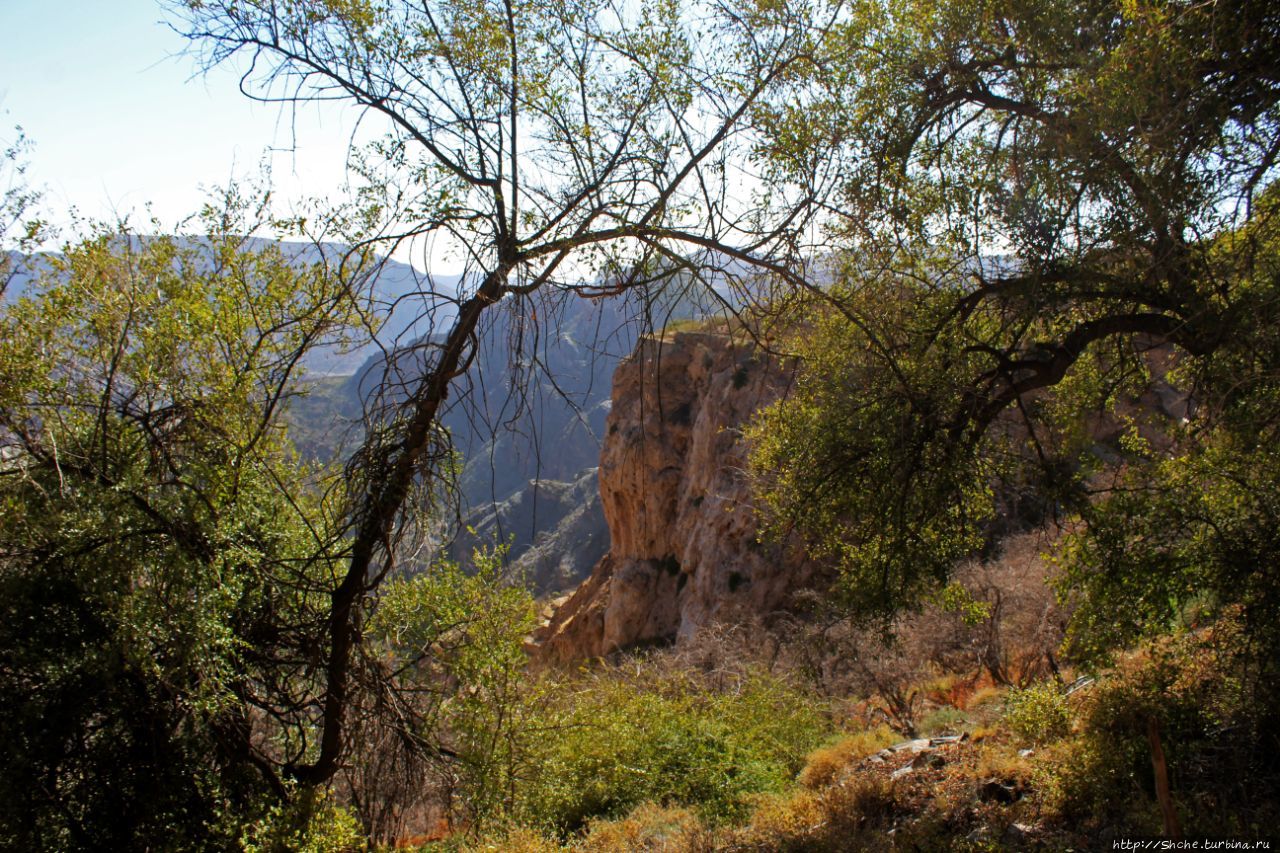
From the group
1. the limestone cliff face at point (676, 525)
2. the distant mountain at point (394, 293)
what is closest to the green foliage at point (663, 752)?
the distant mountain at point (394, 293)

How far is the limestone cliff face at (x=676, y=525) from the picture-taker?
2669cm

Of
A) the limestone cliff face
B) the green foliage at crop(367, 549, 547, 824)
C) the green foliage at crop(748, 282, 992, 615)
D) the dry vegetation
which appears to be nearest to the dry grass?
the dry vegetation

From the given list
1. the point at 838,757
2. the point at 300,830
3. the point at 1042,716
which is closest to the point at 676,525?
the point at 838,757

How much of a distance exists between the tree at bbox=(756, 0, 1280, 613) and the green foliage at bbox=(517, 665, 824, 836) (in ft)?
11.4

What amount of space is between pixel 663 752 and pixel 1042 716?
4553 mm

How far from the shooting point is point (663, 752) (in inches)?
379

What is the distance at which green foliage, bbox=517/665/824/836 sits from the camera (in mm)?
8172

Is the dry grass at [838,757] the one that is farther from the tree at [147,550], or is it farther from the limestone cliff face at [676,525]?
the limestone cliff face at [676,525]

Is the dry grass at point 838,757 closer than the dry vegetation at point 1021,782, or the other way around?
the dry vegetation at point 1021,782

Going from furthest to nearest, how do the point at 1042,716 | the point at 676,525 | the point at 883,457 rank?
the point at 676,525
the point at 1042,716
the point at 883,457

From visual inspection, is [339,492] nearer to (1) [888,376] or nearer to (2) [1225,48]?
(1) [888,376]

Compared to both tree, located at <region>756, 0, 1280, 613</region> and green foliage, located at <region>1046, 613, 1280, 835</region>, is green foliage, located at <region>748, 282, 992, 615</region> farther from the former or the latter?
green foliage, located at <region>1046, 613, 1280, 835</region>

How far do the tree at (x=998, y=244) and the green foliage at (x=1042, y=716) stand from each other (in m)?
1.36

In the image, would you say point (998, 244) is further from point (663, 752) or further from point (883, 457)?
point (663, 752)
